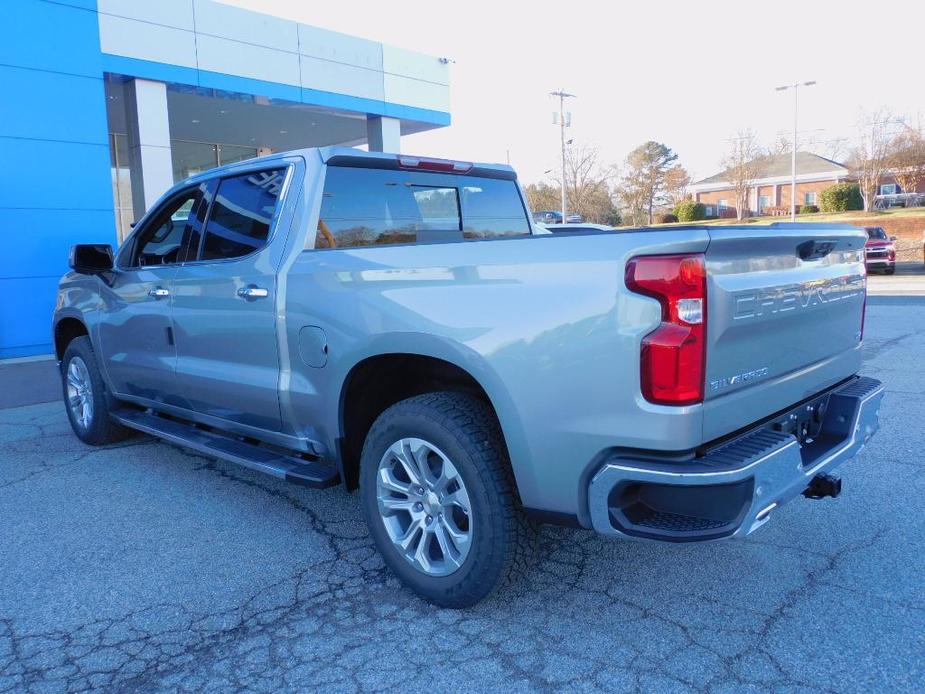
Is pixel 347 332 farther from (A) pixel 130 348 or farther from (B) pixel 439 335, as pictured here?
(A) pixel 130 348

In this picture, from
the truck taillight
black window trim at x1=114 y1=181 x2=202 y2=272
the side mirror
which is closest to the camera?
the truck taillight

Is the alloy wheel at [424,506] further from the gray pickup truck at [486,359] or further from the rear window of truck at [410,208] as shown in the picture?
the rear window of truck at [410,208]

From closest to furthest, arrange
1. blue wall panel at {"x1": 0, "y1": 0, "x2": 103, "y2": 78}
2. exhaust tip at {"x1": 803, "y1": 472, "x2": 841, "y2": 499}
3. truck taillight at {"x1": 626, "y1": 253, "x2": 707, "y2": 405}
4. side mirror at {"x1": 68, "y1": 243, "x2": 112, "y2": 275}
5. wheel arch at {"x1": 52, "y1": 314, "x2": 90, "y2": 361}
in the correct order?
truck taillight at {"x1": 626, "y1": 253, "x2": 707, "y2": 405} < exhaust tip at {"x1": 803, "y1": 472, "x2": 841, "y2": 499} < side mirror at {"x1": 68, "y1": 243, "x2": 112, "y2": 275} < wheel arch at {"x1": 52, "y1": 314, "x2": 90, "y2": 361} < blue wall panel at {"x1": 0, "y1": 0, "x2": 103, "y2": 78}

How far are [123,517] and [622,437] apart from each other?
314cm

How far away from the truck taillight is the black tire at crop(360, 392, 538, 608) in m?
0.73

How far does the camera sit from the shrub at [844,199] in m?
49.1

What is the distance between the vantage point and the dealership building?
36.6 ft

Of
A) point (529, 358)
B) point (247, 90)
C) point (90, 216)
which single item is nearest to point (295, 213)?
point (529, 358)

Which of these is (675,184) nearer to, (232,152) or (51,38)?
(232,152)

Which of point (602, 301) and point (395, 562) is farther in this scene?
point (395, 562)

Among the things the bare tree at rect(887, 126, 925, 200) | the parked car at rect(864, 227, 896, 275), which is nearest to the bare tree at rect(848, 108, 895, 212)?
the bare tree at rect(887, 126, 925, 200)

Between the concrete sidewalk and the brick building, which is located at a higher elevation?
the brick building

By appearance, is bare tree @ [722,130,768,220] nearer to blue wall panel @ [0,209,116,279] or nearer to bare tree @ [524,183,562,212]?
bare tree @ [524,183,562,212]

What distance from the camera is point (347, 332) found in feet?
10.9
